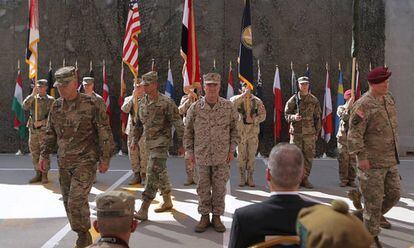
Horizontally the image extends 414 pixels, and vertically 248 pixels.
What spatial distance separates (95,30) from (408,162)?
879cm

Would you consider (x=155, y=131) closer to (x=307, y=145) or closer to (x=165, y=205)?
(x=165, y=205)

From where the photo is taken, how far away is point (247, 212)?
2234 mm

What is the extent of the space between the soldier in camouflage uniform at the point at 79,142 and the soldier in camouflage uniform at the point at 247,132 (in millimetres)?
3976

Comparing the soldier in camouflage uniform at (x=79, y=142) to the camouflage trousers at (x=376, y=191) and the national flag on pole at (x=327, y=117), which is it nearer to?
the camouflage trousers at (x=376, y=191)

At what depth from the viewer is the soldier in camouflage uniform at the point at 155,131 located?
6.09 meters

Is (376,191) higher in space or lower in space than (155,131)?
lower

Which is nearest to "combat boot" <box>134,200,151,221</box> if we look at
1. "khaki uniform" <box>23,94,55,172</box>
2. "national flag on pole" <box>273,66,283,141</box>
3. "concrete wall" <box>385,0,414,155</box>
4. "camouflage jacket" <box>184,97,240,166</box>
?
"camouflage jacket" <box>184,97,240,166</box>

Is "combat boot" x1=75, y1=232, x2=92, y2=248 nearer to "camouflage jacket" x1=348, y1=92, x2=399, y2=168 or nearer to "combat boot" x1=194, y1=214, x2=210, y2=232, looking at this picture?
"combat boot" x1=194, y1=214, x2=210, y2=232

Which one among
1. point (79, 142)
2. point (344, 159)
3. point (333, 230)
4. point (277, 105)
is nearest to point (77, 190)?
point (79, 142)

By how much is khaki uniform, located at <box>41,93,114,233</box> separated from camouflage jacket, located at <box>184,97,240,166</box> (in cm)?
130

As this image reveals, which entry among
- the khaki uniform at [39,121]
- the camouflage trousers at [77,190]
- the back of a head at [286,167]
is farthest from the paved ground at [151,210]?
the back of a head at [286,167]

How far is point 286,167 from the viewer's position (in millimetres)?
2191

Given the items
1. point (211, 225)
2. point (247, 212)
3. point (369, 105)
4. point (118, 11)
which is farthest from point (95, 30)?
point (247, 212)

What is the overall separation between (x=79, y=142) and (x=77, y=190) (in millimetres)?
488
